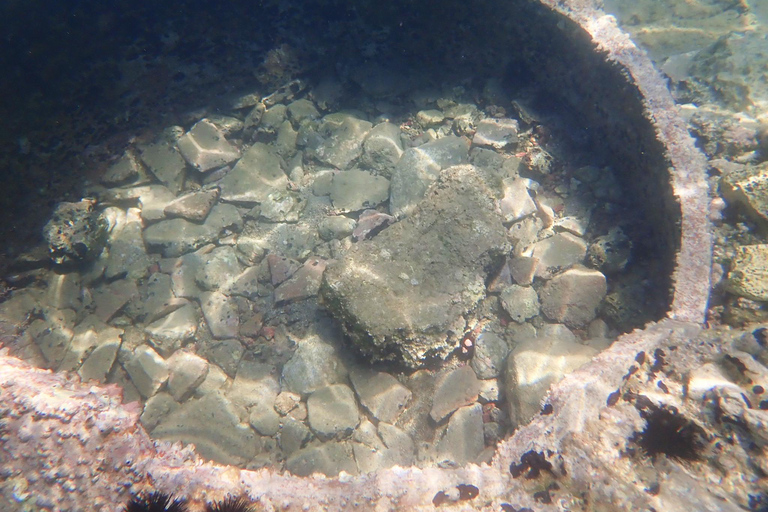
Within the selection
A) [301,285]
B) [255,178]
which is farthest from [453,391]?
[255,178]

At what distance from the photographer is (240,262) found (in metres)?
4.26

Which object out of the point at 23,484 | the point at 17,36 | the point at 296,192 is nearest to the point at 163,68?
the point at 17,36

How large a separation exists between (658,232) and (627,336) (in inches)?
56.2

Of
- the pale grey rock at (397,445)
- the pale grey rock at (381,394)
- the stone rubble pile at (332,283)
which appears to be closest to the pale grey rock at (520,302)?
the stone rubble pile at (332,283)

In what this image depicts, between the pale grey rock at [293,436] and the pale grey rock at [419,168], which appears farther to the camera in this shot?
the pale grey rock at [419,168]

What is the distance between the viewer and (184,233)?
14.0ft

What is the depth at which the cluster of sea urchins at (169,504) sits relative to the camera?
1695 millimetres

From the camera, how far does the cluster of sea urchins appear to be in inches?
66.7

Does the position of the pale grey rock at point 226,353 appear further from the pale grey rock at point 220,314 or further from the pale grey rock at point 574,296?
the pale grey rock at point 574,296

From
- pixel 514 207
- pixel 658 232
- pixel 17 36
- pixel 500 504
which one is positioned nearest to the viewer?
pixel 500 504

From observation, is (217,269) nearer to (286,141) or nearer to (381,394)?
(286,141)

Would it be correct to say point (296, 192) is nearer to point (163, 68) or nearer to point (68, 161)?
point (163, 68)

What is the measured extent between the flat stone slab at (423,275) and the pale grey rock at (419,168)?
0.62m

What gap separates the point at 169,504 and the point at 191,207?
3.38 meters
